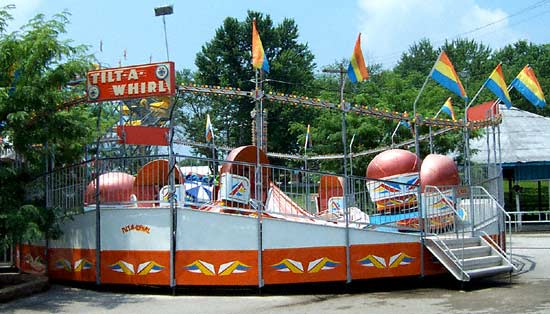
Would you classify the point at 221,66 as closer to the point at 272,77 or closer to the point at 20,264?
the point at 272,77

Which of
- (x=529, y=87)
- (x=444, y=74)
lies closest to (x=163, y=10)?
(x=444, y=74)

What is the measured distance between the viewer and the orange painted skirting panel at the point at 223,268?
11.4 meters

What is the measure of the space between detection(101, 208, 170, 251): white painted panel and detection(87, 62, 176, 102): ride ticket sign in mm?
2168

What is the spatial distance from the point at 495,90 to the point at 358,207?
5.48 metres

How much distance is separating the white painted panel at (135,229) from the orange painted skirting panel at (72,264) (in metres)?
0.48

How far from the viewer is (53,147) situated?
13.0 meters

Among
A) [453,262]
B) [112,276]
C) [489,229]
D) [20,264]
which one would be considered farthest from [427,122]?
[20,264]

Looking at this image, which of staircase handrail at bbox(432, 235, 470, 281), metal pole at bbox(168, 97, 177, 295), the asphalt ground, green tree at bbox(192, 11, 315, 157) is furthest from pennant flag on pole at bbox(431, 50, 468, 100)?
green tree at bbox(192, 11, 315, 157)

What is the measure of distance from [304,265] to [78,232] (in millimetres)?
4528

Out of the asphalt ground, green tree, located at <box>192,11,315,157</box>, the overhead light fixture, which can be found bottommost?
the asphalt ground

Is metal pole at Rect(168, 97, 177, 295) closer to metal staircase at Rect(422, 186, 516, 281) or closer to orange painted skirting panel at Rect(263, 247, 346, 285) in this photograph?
orange painted skirting panel at Rect(263, 247, 346, 285)

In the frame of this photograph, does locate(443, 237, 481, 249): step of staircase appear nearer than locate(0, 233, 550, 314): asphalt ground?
No

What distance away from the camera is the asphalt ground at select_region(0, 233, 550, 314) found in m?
10.3

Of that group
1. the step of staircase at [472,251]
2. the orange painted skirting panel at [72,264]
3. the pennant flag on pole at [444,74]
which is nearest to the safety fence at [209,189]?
the orange painted skirting panel at [72,264]
